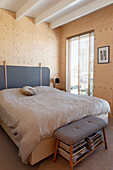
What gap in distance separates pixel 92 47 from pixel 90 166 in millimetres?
3207

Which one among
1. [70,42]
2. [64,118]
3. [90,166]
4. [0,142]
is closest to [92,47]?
[70,42]

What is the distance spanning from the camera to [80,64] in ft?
13.8

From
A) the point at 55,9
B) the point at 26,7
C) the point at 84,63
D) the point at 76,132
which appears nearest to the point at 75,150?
the point at 76,132

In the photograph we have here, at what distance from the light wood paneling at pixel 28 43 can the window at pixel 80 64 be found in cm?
47

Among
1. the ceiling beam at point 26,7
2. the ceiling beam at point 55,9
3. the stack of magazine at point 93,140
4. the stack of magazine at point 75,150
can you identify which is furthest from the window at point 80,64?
the stack of magazine at point 75,150

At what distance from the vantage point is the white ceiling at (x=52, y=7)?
2.86m

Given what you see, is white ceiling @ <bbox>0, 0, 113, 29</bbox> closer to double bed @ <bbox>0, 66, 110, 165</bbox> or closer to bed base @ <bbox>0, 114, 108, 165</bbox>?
double bed @ <bbox>0, 66, 110, 165</bbox>

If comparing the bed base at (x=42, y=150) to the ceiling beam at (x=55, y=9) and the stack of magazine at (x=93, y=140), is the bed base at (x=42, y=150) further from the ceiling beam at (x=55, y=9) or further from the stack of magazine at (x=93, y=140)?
the ceiling beam at (x=55, y=9)

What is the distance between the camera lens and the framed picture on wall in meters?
3.41

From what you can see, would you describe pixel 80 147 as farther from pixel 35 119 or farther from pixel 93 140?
pixel 35 119

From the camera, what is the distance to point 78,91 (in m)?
4.28

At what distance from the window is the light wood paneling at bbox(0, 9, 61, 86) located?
0.47m

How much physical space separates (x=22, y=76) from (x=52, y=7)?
2.06 m

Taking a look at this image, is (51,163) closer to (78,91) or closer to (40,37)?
(78,91)
